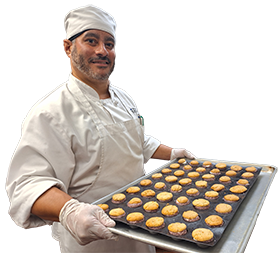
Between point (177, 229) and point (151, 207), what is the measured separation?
262mm

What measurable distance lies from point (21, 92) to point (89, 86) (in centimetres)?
159

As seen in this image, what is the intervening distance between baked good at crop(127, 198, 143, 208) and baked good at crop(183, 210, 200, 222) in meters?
0.27

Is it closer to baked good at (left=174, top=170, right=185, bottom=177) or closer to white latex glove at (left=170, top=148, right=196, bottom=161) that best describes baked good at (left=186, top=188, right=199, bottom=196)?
baked good at (left=174, top=170, right=185, bottom=177)

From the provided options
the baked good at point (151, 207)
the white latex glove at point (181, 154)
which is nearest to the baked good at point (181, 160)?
the white latex glove at point (181, 154)

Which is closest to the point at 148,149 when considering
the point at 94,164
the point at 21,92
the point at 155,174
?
the point at 155,174

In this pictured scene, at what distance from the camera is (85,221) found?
1051mm

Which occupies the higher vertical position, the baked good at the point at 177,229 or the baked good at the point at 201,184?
the baked good at the point at 201,184

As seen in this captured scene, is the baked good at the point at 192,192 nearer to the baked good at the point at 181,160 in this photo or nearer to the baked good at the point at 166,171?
the baked good at the point at 166,171

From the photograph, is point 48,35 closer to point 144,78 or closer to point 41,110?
point 144,78

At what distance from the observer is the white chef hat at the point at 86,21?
5.00ft

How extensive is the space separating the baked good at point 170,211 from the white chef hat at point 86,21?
121 cm

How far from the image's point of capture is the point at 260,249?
90.9 inches

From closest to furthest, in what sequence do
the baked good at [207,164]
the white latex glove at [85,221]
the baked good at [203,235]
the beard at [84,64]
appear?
the baked good at [203,235] → the white latex glove at [85,221] → the beard at [84,64] → the baked good at [207,164]

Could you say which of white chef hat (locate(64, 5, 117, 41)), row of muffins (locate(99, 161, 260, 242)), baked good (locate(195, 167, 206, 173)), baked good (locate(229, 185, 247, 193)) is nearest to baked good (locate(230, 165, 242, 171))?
row of muffins (locate(99, 161, 260, 242))
